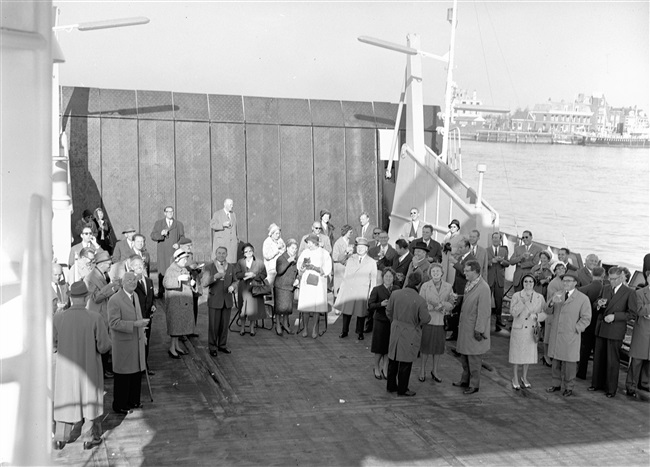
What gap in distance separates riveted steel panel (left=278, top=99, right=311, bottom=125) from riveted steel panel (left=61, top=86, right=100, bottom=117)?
3989 millimetres

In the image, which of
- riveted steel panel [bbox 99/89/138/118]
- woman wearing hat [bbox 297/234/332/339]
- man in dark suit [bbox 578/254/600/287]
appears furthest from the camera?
riveted steel panel [bbox 99/89/138/118]

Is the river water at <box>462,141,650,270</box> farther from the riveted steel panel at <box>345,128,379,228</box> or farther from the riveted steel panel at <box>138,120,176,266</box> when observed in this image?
the riveted steel panel at <box>138,120,176,266</box>

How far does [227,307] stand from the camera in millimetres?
10391

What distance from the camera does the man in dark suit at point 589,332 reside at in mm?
9875

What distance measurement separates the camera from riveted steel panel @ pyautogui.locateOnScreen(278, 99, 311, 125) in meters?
17.7

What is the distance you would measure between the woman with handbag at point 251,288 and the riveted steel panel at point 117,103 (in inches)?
257

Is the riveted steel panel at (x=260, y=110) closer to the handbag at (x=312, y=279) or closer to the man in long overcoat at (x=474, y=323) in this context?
the handbag at (x=312, y=279)

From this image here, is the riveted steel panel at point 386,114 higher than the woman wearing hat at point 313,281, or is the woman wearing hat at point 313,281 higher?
the riveted steel panel at point 386,114

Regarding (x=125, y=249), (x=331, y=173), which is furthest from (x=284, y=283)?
(x=331, y=173)

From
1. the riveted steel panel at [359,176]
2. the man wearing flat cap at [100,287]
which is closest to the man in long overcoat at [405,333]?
the man wearing flat cap at [100,287]

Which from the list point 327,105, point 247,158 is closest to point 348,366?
point 247,158

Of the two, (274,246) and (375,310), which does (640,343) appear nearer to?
(375,310)

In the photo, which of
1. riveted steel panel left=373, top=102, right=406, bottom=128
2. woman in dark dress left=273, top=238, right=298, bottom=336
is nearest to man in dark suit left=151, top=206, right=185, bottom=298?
woman in dark dress left=273, top=238, right=298, bottom=336

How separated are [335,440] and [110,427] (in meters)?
2.23
